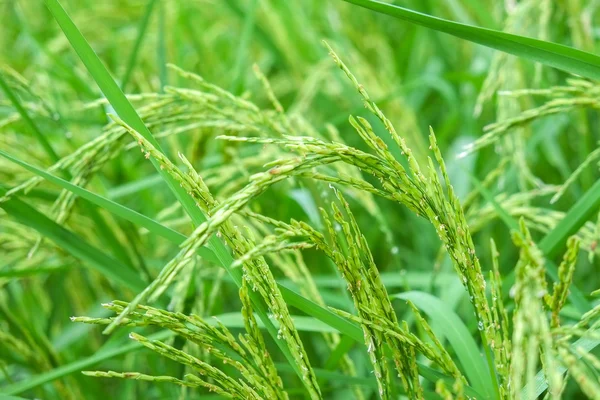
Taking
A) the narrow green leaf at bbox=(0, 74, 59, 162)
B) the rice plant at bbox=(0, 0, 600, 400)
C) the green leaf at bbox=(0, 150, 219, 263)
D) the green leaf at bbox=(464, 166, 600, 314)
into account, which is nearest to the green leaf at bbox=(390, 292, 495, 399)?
the rice plant at bbox=(0, 0, 600, 400)

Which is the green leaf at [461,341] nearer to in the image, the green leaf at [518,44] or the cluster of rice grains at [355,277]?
the cluster of rice grains at [355,277]

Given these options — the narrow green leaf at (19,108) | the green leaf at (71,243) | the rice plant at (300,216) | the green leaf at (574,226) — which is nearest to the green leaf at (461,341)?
the rice plant at (300,216)

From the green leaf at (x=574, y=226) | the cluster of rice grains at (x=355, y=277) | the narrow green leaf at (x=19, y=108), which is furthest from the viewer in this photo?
the narrow green leaf at (x=19, y=108)

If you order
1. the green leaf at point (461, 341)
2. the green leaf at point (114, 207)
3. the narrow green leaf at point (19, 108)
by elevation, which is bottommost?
the green leaf at point (461, 341)

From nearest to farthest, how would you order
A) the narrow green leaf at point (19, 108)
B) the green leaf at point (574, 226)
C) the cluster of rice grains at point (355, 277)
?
the cluster of rice grains at point (355, 277), the green leaf at point (574, 226), the narrow green leaf at point (19, 108)

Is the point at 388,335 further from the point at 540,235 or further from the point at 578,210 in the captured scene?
the point at 540,235

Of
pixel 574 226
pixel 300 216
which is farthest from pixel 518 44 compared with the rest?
pixel 300 216

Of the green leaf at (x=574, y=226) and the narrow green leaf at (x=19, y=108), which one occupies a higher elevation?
the narrow green leaf at (x=19, y=108)

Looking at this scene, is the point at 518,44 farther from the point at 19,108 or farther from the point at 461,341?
the point at 19,108
